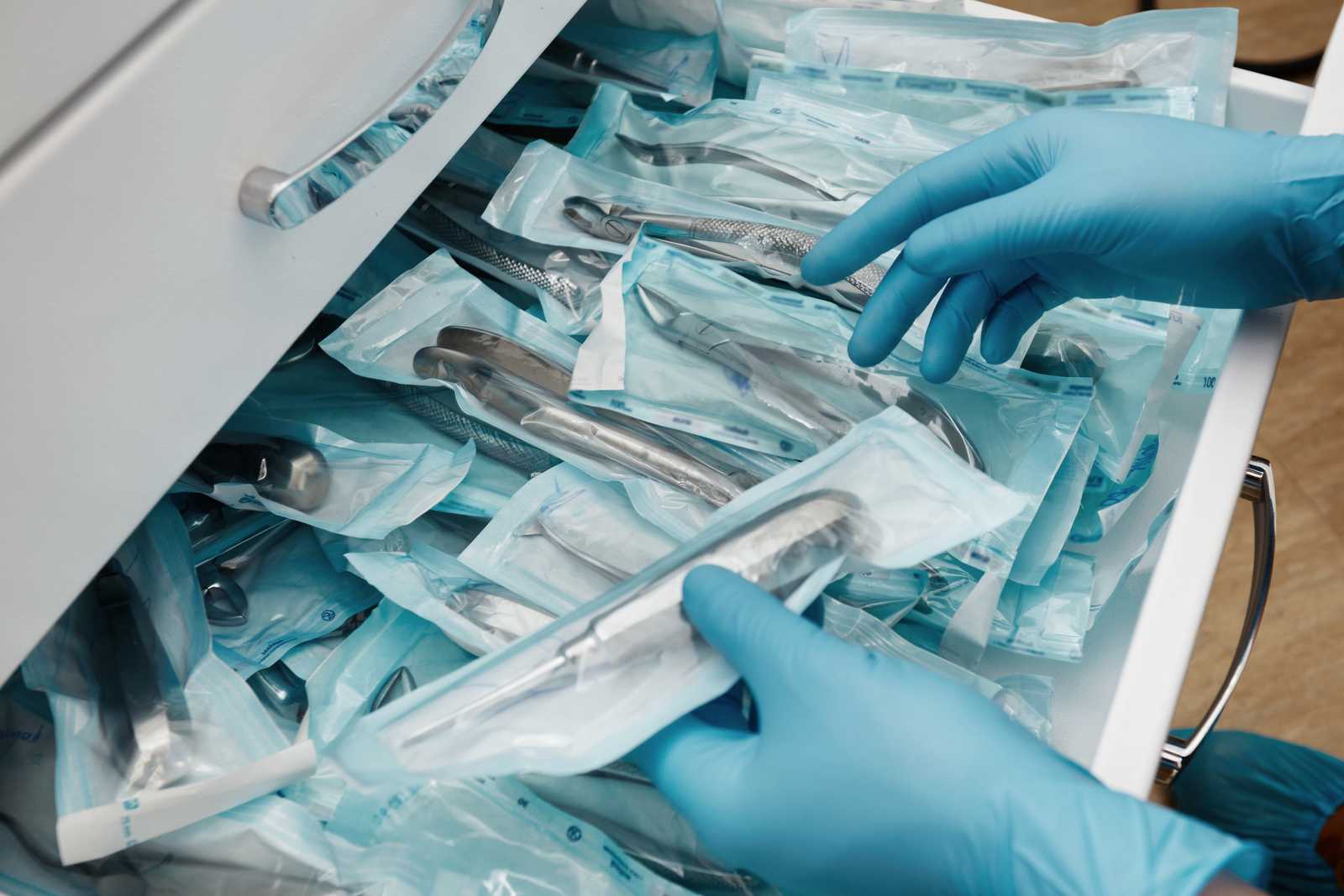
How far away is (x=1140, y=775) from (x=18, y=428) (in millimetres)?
355

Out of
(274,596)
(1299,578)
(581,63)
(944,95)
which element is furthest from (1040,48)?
(1299,578)

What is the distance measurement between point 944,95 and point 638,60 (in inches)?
7.4

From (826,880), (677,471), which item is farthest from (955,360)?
(826,880)

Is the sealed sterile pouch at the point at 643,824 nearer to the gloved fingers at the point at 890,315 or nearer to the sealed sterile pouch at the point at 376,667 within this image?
the sealed sterile pouch at the point at 376,667

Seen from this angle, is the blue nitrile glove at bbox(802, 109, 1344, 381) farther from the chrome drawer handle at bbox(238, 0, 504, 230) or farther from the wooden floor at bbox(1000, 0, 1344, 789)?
the wooden floor at bbox(1000, 0, 1344, 789)

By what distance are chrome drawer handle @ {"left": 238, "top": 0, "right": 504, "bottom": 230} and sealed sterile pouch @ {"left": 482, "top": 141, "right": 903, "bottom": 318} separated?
156mm

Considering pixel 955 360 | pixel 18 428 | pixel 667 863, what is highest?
pixel 955 360

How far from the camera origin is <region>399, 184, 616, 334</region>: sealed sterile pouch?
53cm

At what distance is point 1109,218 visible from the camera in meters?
0.43

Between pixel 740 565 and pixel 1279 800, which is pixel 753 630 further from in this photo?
pixel 1279 800

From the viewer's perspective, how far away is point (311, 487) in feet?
1.55

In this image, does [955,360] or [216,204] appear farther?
[955,360]

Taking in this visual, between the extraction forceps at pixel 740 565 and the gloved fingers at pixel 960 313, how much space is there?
125 mm

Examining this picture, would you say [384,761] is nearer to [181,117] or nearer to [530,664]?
[530,664]
